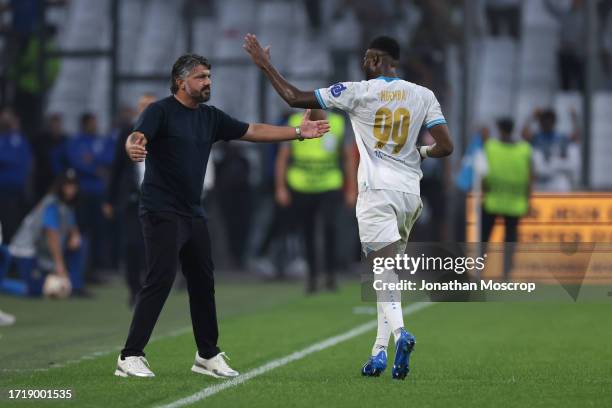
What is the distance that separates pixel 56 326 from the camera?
14.1m

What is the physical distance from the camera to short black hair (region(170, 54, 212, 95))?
9.62 m

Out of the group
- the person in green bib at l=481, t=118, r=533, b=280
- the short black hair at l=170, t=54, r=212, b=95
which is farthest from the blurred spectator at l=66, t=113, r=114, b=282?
the short black hair at l=170, t=54, r=212, b=95

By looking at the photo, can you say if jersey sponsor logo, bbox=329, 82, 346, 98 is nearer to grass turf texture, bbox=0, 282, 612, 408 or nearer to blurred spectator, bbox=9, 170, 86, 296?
grass turf texture, bbox=0, 282, 612, 408

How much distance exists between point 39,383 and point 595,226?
9809 mm

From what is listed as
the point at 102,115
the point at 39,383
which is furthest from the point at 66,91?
the point at 39,383

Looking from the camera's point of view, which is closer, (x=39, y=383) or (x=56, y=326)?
(x=39, y=383)

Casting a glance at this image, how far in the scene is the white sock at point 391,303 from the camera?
368 inches

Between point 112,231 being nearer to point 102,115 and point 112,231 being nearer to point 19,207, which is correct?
point 19,207

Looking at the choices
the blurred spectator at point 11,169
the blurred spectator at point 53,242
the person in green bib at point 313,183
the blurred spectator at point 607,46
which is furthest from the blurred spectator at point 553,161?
the blurred spectator at point 607,46

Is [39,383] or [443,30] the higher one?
[443,30]

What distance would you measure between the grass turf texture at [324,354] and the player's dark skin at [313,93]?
1.37m

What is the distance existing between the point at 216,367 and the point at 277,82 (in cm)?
171

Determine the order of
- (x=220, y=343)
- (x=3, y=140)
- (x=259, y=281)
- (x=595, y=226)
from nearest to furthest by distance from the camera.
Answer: (x=220, y=343)
(x=595, y=226)
(x=3, y=140)
(x=259, y=281)

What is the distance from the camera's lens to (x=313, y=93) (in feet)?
31.2
